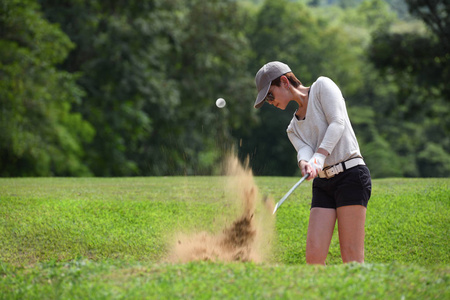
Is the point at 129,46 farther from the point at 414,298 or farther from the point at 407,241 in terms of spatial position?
the point at 414,298

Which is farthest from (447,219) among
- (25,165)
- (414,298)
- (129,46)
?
(129,46)

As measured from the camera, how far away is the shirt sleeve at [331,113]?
4691 millimetres

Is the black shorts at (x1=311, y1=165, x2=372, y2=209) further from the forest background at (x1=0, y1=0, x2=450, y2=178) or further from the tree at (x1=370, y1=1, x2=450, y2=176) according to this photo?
the tree at (x1=370, y1=1, x2=450, y2=176)

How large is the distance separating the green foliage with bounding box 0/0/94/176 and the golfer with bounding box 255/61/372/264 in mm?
17078

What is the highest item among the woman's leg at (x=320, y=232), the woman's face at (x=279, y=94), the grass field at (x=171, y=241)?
the woman's face at (x=279, y=94)

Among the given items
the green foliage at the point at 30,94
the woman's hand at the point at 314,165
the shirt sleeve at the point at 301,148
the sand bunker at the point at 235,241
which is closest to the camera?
the woman's hand at the point at 314,165

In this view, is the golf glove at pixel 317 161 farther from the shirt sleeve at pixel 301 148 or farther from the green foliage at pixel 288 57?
the green foliage at pixel 288 57

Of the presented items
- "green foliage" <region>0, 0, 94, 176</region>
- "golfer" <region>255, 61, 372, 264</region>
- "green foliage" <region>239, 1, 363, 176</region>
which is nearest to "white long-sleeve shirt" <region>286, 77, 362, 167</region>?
"golfer" <region>255, 61, 372, 264</region>

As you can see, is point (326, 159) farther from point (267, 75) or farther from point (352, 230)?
point (267, 75)

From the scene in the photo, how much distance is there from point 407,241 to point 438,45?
63.1 feet

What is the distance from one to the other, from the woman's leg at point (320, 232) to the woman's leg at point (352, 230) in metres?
0.10

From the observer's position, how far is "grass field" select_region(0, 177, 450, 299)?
417 cm

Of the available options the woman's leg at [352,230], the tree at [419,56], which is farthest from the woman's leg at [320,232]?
the tree at [419,56]

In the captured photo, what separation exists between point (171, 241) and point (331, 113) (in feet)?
11.9
